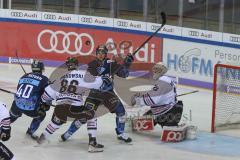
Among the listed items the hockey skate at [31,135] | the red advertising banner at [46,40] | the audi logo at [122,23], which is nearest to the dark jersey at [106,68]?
the hockey skate at [31,135]

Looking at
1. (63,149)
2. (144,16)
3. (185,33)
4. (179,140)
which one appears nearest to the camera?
(63,149)

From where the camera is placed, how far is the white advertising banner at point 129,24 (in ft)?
50.4

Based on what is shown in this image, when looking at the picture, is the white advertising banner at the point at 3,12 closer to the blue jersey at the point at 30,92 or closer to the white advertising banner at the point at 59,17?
the white advertising banner at the point at 59,17

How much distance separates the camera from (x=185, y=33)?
1472cm

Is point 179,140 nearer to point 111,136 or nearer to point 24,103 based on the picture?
point 111,136

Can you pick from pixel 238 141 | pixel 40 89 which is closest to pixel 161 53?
pixel 238 141

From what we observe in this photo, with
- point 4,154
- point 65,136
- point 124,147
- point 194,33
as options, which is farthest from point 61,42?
point 4,154

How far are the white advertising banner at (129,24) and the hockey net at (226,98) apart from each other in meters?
5.77

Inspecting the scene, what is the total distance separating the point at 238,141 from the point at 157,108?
1.29 metres

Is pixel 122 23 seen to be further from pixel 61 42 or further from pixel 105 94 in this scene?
pixel 105 94

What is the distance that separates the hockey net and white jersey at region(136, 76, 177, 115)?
4.24ft

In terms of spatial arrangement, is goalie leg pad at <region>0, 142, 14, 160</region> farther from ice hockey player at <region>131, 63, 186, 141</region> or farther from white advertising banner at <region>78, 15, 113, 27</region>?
white advertising banner at <region>78, 15, 113, 27</region>

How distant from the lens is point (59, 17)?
1583cm

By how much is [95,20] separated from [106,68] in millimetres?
8379
